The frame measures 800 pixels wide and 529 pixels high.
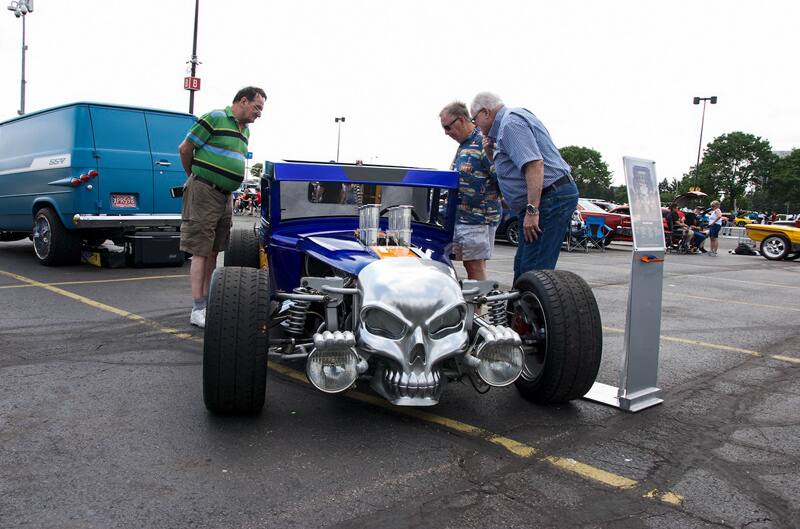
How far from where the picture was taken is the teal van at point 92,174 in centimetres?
817

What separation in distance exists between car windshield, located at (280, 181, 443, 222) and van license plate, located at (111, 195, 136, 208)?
4788 millimetres

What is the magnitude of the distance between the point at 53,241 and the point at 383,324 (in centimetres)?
711

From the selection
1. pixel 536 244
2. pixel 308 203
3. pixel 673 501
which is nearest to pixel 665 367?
pixel 536 244

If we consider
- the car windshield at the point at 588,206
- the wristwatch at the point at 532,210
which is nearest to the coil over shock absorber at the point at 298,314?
the wristwatch at the point at 532,210

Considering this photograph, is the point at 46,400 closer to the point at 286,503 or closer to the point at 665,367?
the point at 286,503

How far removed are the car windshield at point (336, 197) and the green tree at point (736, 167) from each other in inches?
3655

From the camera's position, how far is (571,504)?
257 centimetres

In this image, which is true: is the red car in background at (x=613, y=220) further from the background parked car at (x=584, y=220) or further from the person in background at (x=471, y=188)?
the person in background at (x=471, y=188)

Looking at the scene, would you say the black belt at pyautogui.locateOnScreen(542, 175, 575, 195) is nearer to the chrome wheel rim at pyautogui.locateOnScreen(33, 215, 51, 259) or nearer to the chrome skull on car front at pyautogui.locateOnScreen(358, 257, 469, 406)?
the chrome skull on car front at pyautogui.locateOnScreen(358, 257, 469, 406)

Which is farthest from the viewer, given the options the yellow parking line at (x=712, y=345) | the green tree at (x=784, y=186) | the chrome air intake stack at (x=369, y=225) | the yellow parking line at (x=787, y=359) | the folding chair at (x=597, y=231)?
the green tree at (x=784, y=186)

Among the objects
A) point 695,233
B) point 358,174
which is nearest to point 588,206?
point 695,233

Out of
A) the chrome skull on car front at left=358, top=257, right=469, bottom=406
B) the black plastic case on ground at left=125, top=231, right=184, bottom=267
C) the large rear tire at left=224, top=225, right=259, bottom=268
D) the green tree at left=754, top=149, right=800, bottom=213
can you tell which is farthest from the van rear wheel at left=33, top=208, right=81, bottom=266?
the green tree at left=754, top=149, right=800, bottom=213

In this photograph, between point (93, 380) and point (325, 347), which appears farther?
point (93, 380)

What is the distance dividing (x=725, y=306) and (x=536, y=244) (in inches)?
202
